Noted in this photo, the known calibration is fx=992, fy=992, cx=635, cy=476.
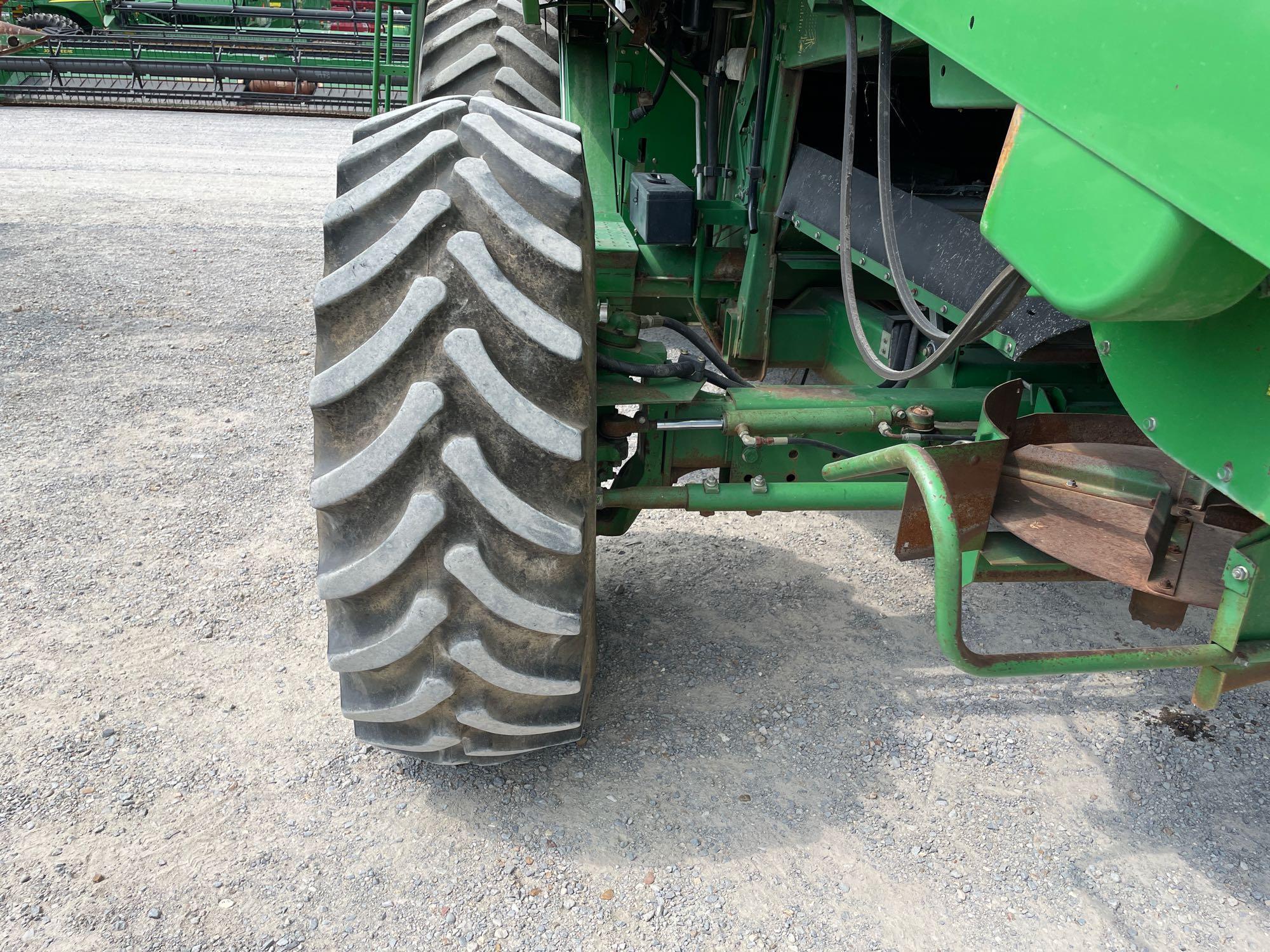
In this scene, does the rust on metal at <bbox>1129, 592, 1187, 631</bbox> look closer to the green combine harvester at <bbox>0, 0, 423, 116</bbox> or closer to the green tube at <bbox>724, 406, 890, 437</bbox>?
the green tube at <bbox>724, 406, 890, 437</bbox>

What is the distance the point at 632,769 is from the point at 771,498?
2.30ft

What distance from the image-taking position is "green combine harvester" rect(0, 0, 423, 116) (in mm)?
14078

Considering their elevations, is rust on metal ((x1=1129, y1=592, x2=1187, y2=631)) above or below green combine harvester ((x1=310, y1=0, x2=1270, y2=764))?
below

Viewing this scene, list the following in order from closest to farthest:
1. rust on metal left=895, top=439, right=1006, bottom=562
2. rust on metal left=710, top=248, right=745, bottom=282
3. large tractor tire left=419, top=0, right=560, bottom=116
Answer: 1. rust on metal left=895, top=439, right=1006, bottom=562
2. rust on metal left=710, top=248, right=745, bottom=282
3. large tractor tire left=419, top=0, right=560, bottom=116

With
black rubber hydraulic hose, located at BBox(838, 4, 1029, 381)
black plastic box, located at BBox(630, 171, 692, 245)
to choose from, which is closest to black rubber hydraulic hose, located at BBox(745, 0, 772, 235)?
black plastic box, located at BBox(630, 171, 692, 245)

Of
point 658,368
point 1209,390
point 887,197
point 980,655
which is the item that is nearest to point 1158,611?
point 980,655

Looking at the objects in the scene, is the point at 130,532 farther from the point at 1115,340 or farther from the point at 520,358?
the point at 1115,340

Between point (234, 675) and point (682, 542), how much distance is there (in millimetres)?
1422

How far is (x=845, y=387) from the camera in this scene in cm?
241

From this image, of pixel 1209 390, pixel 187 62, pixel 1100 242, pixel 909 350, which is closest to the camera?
pixel 1100 242

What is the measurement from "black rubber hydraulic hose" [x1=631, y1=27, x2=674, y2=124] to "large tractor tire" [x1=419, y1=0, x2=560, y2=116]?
305mm

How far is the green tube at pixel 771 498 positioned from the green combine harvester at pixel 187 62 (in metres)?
Answer: 13.1

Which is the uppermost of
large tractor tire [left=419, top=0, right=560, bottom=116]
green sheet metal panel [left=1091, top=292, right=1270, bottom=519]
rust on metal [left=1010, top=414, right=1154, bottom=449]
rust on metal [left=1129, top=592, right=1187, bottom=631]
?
large tractor tire [left=419, top=0, right=560, bottom=116]

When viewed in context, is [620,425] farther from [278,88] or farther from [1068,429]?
[278,88]
